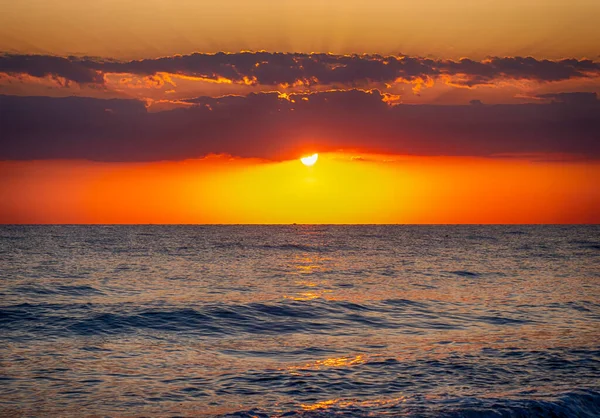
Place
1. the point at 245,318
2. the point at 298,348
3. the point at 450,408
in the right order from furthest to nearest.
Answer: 1. the point at 245,318
2. the point at 298,348
3. the point at 450,408

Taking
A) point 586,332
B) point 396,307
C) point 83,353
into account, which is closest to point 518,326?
point 586,332

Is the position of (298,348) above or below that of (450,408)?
below

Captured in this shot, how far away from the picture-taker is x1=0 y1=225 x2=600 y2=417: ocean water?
52.0 feet

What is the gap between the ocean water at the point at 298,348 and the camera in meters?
15.8

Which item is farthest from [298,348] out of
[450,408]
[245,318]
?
[450,408]

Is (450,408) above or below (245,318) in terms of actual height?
above

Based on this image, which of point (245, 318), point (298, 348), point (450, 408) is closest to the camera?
point (450, 408)

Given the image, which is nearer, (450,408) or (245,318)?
(450,408)

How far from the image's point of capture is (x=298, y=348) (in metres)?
23.1

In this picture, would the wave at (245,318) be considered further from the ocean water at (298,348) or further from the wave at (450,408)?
the wave at (450,408)

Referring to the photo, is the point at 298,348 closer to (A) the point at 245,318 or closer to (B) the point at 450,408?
(A) the point at 245,318

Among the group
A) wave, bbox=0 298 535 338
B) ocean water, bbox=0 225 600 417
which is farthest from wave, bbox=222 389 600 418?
wave, bbox=0 298 535 338

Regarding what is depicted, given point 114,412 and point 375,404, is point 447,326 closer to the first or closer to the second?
point 375,404

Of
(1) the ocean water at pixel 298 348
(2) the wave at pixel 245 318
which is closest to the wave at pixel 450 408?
(1) the ocean water at pixel 298 348
